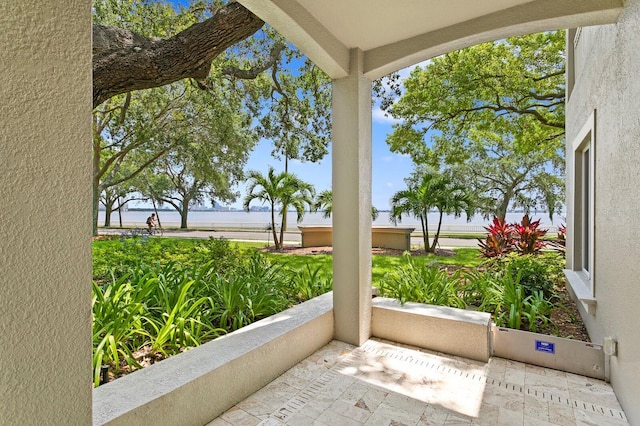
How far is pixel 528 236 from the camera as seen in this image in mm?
5746

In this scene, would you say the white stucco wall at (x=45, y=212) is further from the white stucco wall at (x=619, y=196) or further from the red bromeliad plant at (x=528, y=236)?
the red bromeliad plant at (x=528, y=236)

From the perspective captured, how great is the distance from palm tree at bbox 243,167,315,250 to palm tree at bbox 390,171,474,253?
2.77 m

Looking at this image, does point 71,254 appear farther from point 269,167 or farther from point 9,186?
point 269,167

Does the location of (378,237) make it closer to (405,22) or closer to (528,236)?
(528,236)

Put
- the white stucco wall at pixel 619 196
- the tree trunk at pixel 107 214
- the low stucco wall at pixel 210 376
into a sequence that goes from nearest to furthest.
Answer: the low stucco wall at pixel 210 376 → the white stucco wall at pixel 619 196 → the tree trunk at pixel 107 214

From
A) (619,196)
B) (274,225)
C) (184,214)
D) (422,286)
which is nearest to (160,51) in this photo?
(422,286)

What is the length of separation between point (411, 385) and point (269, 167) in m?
8.09

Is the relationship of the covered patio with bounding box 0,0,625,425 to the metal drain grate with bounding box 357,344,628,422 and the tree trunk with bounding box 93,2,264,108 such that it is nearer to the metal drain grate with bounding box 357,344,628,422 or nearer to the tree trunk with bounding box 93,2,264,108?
the metal drain grate with bounding box 357,344,628,422

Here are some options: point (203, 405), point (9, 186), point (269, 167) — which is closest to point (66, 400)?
point (9, 186)

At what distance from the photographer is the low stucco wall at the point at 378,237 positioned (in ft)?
34.7

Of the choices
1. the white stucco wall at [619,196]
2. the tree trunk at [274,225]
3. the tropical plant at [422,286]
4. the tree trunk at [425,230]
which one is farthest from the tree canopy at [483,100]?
the tropical plant at [422,286]

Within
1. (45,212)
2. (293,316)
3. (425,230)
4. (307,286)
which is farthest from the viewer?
(425,230)

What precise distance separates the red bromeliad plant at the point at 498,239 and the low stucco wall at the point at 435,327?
2.85 m

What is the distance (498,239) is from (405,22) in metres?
4.44
